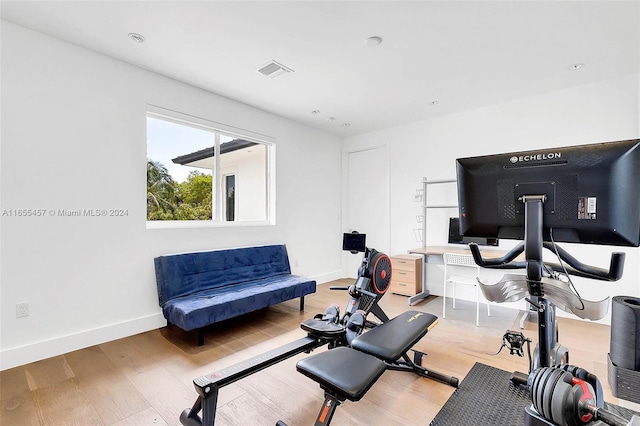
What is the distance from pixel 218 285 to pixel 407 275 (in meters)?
2.63

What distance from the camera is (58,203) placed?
2666 mm

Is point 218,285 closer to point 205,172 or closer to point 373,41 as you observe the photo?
point 205,172

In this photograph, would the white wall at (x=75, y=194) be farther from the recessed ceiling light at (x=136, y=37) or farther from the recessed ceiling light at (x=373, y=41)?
the recessed ceiling light at (x=373, y=41)

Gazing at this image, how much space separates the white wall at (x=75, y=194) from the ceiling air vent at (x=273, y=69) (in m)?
0.98

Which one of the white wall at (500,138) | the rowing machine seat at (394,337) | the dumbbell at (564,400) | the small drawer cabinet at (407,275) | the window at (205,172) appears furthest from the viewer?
the small drawer cabinet at (407,275)

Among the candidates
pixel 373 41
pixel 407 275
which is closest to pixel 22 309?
pixel 373 41

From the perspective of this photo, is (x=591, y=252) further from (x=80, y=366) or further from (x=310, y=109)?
(x=80, y=366)

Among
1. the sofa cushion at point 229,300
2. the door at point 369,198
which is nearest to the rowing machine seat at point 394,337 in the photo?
the sofa cushion at point 229,300

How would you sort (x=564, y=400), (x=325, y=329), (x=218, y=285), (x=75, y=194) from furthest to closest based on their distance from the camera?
(x=218, y=285) < (x=75, y=194) < (x=325, y=329) < (x=564, y=400)

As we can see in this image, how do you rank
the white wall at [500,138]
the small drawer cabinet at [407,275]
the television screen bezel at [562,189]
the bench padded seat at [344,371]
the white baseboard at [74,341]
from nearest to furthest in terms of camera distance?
the television screen bezel at [562,189]
the bench padded seat at [344,371]
the white baseboard at [74,341]
the white wall at [500,138]
the small drawer cabinet at [407,275]

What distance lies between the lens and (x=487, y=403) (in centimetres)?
195

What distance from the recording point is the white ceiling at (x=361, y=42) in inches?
88.8

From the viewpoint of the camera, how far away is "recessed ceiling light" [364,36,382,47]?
8.56 ft

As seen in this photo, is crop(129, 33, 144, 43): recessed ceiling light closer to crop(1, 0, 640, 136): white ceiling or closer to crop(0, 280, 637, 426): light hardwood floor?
crop(1, 0, 640, 136): white ceiling
